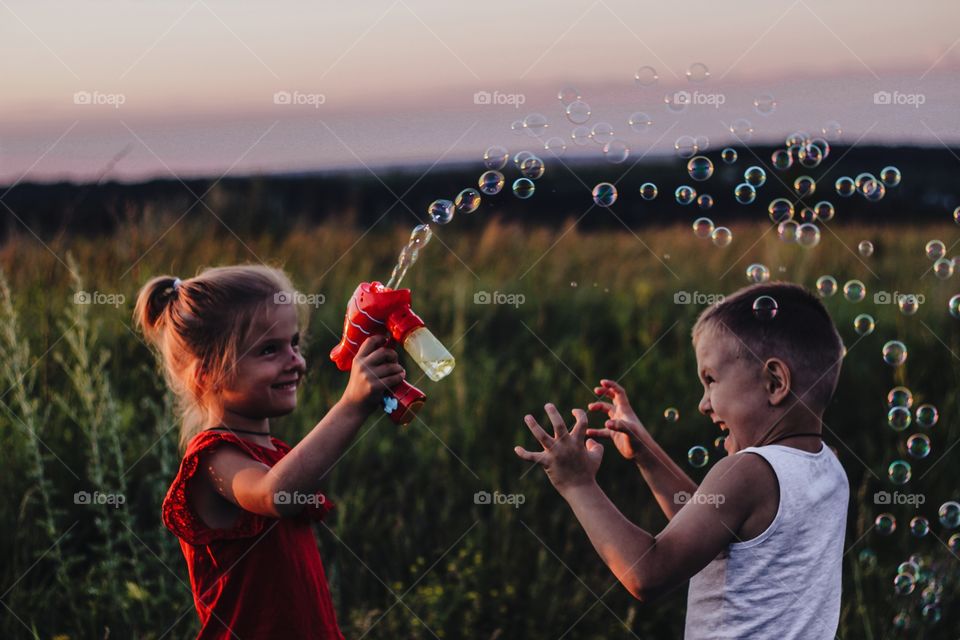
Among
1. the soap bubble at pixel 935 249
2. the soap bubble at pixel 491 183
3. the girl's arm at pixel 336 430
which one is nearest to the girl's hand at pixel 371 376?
the girl's arm at pixel 336 430

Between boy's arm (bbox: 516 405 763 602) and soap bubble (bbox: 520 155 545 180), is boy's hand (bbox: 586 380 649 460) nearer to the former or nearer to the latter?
boy's arm (bbox: 516 405 763 602)

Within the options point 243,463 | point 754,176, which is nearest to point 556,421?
point 243,463

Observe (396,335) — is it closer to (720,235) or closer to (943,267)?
(720,235)

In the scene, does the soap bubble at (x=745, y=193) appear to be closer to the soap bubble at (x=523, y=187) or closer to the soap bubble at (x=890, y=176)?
the soap bubble at (x=890, y=176)

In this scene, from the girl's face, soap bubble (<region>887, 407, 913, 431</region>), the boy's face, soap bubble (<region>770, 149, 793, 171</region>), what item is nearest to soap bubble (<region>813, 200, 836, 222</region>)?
soap bubble (<region>770, 149, 793, 171</region>)

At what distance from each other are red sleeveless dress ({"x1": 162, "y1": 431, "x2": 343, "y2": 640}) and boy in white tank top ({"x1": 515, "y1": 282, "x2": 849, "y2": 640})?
69 centimetres

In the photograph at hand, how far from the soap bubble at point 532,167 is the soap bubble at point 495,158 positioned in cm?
9

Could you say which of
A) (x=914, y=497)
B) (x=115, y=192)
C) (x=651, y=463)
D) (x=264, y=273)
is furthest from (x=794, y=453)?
(x=115, y=192)

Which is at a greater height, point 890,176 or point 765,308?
point 890,176

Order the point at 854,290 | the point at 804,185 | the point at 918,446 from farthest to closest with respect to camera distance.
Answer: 1. the point at 854,290
2. the point at 804,185
3. the point at 918,446

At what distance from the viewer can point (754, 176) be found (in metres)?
3.52

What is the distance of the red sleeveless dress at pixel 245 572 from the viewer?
235cm

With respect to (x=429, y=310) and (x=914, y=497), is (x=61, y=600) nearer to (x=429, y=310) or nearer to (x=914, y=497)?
(x=429, y=310)

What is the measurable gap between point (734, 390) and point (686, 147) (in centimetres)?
142
